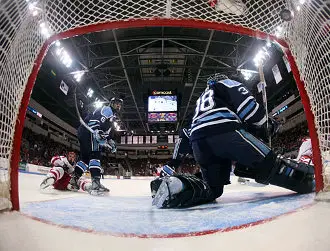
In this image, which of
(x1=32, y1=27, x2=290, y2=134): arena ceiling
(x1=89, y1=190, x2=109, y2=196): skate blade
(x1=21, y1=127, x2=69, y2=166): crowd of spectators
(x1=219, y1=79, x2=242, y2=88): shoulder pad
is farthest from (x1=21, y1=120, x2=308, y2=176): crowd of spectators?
(x1=219, y1=79, x2=242, y2=88): shoulder pad

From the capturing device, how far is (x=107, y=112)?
3.72 meters

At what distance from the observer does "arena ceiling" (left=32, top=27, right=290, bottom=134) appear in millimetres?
9009

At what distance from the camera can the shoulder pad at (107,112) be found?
3.71 meters

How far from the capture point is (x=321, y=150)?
1.43m

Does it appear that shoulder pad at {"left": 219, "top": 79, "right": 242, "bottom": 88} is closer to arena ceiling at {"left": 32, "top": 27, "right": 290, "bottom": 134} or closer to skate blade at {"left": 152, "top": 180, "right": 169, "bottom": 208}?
skate blade at {"left": 152, "top": 180, "right": 169, "bottom": 208}

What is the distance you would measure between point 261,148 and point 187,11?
105 centimetres

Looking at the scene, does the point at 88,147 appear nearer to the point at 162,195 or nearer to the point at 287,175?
the point at 162,195

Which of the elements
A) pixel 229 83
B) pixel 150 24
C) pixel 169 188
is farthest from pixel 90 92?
pixel 150 24

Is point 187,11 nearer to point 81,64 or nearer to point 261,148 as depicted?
point 261,148

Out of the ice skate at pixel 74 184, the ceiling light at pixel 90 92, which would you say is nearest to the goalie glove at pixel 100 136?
the ice skate at pixel 74 184

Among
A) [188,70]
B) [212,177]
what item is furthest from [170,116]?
[212,177]

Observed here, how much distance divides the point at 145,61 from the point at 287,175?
9893mm

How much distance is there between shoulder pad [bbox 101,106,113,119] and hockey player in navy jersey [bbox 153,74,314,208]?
1889mm

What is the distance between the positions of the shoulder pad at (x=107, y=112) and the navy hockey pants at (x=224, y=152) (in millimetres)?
1895
